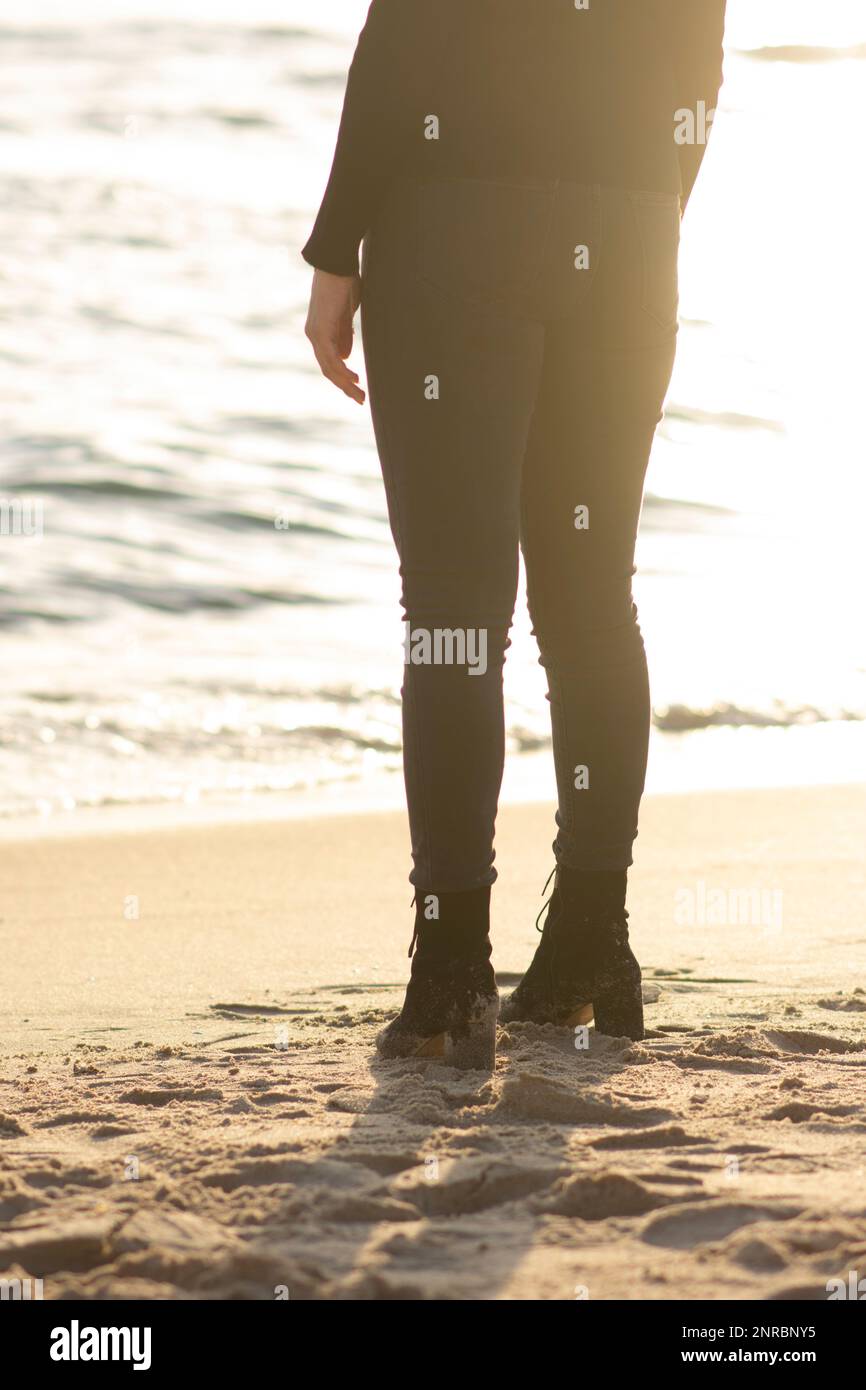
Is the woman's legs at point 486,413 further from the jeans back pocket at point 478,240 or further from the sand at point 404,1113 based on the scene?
the sand at point 404,1113

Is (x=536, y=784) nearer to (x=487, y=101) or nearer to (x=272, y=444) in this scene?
(x=487, y=101)

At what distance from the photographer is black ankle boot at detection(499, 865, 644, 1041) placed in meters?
2.52

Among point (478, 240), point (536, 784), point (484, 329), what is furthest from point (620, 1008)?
point (536, 784)

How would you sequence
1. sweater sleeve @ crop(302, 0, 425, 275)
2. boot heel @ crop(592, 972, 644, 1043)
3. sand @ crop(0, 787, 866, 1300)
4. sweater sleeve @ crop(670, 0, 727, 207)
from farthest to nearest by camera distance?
boot heel @ crop(592, 972, 644, 1043) < sweater sleeve @ crop(670, 0, 727, 207) < sweater sleeve @ crop(302, 0, 425, 275) < sand @ crop(0, 787, 866, 1300)

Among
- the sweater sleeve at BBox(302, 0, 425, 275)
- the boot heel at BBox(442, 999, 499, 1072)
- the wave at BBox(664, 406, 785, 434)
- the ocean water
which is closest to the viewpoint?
the sweater sleeve at BBox(302, 0, 425, 275)

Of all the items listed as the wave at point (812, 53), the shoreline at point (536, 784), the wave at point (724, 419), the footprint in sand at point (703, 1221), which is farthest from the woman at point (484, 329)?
the wave at point (812, 53)

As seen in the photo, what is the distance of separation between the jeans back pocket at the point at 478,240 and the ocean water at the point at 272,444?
357 cm

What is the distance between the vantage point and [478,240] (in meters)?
2.20

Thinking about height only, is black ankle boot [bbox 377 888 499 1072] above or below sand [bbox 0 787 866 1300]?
above

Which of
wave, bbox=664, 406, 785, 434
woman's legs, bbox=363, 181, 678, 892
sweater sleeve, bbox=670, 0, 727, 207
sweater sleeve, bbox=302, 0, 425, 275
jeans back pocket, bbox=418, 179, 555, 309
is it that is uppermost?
wave, bbox=664, 406, 785, 434

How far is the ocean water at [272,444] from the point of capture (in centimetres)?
687

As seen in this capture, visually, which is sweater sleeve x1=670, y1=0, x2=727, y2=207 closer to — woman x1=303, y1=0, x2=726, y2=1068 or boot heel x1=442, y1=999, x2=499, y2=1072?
woman x1=303, y1=0, x2=726, y2=1068

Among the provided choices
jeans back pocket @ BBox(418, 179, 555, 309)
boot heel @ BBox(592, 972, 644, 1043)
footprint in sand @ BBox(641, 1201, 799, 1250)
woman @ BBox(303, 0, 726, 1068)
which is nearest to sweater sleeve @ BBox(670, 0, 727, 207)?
woman @ BBox(303, 0, 726, 1068)

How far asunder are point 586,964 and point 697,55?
1376mm
